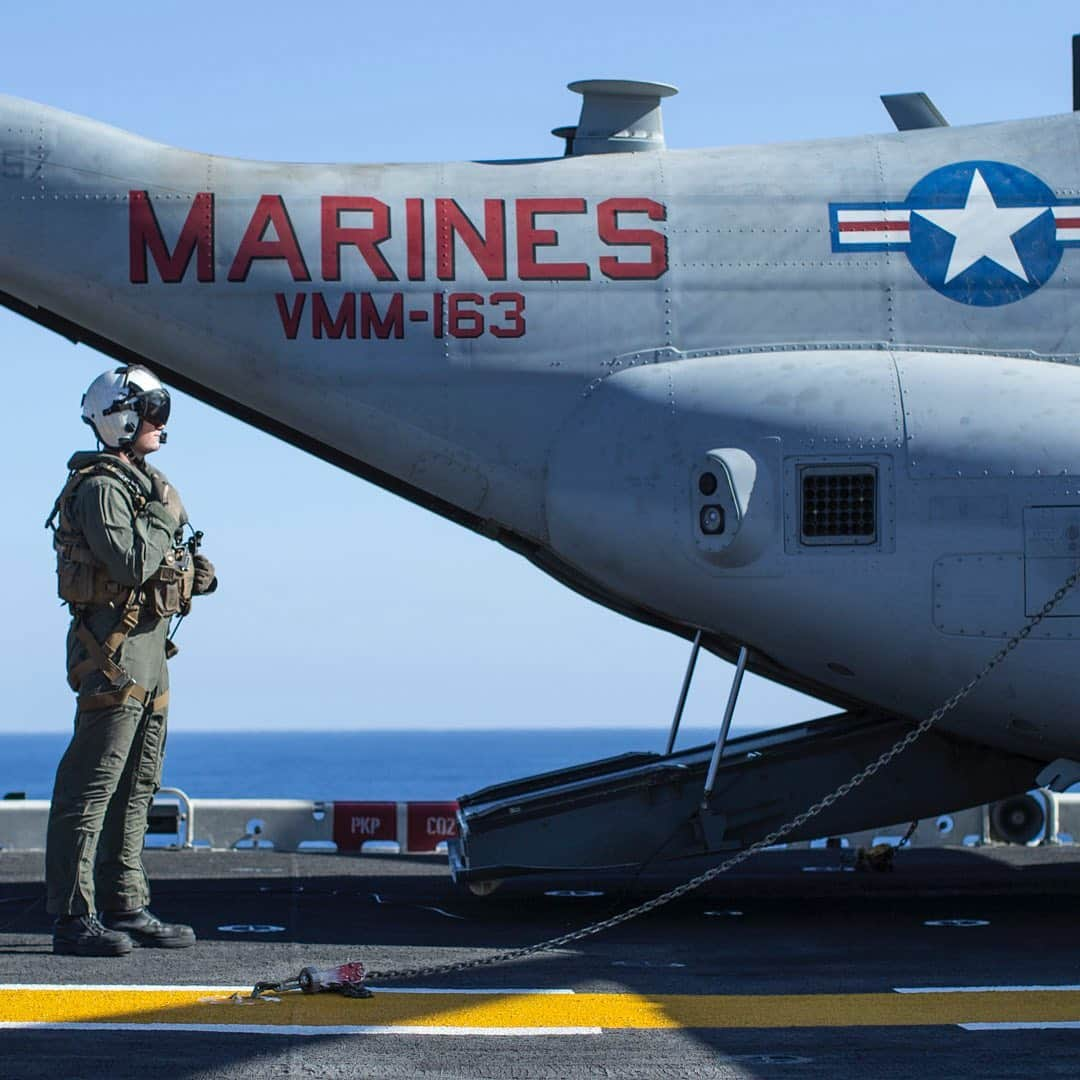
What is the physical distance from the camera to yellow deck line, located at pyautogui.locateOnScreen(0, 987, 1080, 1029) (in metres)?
5.84

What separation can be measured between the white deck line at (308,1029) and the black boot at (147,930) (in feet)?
5.43

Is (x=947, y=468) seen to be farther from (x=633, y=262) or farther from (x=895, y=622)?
(x=633, y=262)

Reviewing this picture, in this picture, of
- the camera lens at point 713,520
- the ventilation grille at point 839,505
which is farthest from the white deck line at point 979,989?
the camera lens at point 713,520

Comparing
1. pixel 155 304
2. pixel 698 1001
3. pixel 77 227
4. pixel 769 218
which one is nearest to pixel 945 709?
pixel 698 1001

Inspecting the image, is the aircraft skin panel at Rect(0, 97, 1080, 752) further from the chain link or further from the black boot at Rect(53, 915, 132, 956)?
the black boot at Rect(53, 915, 132, 956)

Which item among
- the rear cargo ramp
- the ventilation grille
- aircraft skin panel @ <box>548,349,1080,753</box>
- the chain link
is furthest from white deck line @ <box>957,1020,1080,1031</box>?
the ventilation grille

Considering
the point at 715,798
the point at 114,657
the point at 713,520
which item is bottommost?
the point at 715,798

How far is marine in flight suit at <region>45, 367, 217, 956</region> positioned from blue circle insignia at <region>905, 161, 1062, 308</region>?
4309 mm

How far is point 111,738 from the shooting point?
285 inches

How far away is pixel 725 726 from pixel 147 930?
3.06m

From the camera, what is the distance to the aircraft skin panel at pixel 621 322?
Result: 27.3ft

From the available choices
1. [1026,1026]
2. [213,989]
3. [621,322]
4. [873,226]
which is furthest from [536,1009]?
[873,226]

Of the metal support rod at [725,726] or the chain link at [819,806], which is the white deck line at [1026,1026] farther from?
the metal support rod at [725,726]

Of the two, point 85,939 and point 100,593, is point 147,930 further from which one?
point 100,593
